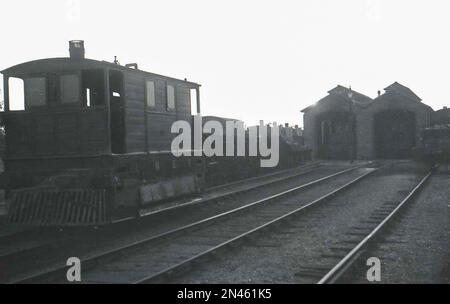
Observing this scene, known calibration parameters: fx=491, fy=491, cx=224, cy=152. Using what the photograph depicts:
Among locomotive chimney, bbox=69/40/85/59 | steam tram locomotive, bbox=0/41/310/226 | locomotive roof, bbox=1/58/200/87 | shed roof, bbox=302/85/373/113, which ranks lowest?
steam tram locomotive, bbox=0/41/310/226

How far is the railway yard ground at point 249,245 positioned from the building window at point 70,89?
2719 mm

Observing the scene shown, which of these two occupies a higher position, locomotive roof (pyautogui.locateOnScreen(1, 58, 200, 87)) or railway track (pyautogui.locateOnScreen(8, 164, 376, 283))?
locomotive roof (pyautogui.locateOnScreen(1, 58, 200, 87))

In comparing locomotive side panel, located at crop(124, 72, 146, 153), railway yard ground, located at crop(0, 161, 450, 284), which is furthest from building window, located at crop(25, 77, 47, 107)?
railway yard ground, located at crop(0, 161, 450, 284)

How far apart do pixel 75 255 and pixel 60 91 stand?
3670 millimetres

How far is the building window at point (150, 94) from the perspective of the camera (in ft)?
37.5

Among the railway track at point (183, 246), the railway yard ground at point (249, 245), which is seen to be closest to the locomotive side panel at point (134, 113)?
the railway yard ground at point (249, 245)

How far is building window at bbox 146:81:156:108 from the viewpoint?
1143cm

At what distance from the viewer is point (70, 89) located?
33.2 ft

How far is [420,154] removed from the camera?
27578mm

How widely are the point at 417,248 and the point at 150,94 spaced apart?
6.65 meters

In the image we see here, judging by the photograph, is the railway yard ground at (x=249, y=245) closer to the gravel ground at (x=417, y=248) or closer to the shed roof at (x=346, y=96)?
the gravel ground at (x=417, y=248)

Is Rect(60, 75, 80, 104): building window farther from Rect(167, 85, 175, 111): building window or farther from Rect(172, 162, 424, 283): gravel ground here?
Rect(172, 162, 424, 283): gravel ground

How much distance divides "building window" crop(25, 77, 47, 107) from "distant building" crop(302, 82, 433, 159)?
29.5 m

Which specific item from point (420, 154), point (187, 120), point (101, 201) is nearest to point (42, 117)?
point (101, 201)
